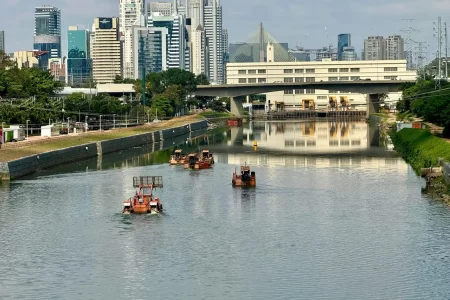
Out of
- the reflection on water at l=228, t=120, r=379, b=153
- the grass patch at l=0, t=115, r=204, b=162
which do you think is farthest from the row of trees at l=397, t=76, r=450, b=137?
the grass patch at l=0, t=115, r=204, b=162

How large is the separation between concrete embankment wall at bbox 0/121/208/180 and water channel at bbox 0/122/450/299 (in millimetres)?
1637

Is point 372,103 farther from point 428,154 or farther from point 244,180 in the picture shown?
point 244,180

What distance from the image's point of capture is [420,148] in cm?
8356

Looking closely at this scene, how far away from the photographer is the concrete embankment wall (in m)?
72.7

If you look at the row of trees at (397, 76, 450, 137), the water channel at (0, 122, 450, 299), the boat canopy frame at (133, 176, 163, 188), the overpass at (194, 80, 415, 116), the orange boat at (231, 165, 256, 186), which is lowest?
the water channel at (0, 122, 450, 299)

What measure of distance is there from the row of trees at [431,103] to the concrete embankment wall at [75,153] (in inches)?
1223

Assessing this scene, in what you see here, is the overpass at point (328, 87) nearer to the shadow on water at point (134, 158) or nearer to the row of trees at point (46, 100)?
the row of trees at point (46, 100)

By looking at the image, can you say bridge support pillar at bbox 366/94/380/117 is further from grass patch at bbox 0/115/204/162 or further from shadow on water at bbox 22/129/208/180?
shadow on water at bbox 22/129/208/180

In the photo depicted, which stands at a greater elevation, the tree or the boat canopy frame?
the tree

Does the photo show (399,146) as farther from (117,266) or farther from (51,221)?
(117,266)

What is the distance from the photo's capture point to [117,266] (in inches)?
1651

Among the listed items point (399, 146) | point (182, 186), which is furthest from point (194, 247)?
point (399, 146)

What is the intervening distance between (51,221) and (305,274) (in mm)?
17713

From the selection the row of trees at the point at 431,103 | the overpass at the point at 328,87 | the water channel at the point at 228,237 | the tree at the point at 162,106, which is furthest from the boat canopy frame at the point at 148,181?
the overpass at the point at 328,87
